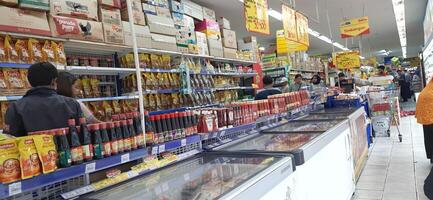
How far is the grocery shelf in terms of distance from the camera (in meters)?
1.56

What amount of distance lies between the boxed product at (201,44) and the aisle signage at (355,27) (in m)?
5.27

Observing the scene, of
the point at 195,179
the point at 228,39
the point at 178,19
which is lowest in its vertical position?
the point at 195,179

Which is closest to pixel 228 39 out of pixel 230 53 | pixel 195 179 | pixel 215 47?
pixel 230 53

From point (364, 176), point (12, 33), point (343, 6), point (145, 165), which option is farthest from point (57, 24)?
point (343, 6)

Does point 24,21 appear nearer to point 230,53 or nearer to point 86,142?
point 86,142

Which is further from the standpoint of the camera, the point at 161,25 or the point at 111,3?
the point at 161,25

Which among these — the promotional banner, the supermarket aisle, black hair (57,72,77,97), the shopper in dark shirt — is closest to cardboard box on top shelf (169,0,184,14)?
black hair (57,72,77,97)

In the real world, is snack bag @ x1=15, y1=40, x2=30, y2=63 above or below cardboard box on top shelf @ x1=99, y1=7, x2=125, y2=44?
below

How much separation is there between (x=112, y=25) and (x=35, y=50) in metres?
1.16

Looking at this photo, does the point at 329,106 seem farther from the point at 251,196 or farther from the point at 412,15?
the point at 412,15

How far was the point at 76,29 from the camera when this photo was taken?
420cm

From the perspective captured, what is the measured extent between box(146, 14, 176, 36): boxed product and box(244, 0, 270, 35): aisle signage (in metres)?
Answer: 1.64

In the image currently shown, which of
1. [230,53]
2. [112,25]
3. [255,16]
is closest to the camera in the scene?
[112,25]

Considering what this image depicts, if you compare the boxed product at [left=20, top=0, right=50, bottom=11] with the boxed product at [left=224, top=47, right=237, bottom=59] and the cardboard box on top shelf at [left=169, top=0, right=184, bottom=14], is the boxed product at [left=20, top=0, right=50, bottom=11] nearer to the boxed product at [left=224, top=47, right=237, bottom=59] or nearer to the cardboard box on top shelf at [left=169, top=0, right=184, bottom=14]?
the cardboard box on top shelf at [left=169, top=0, right=184, bottom=14]
